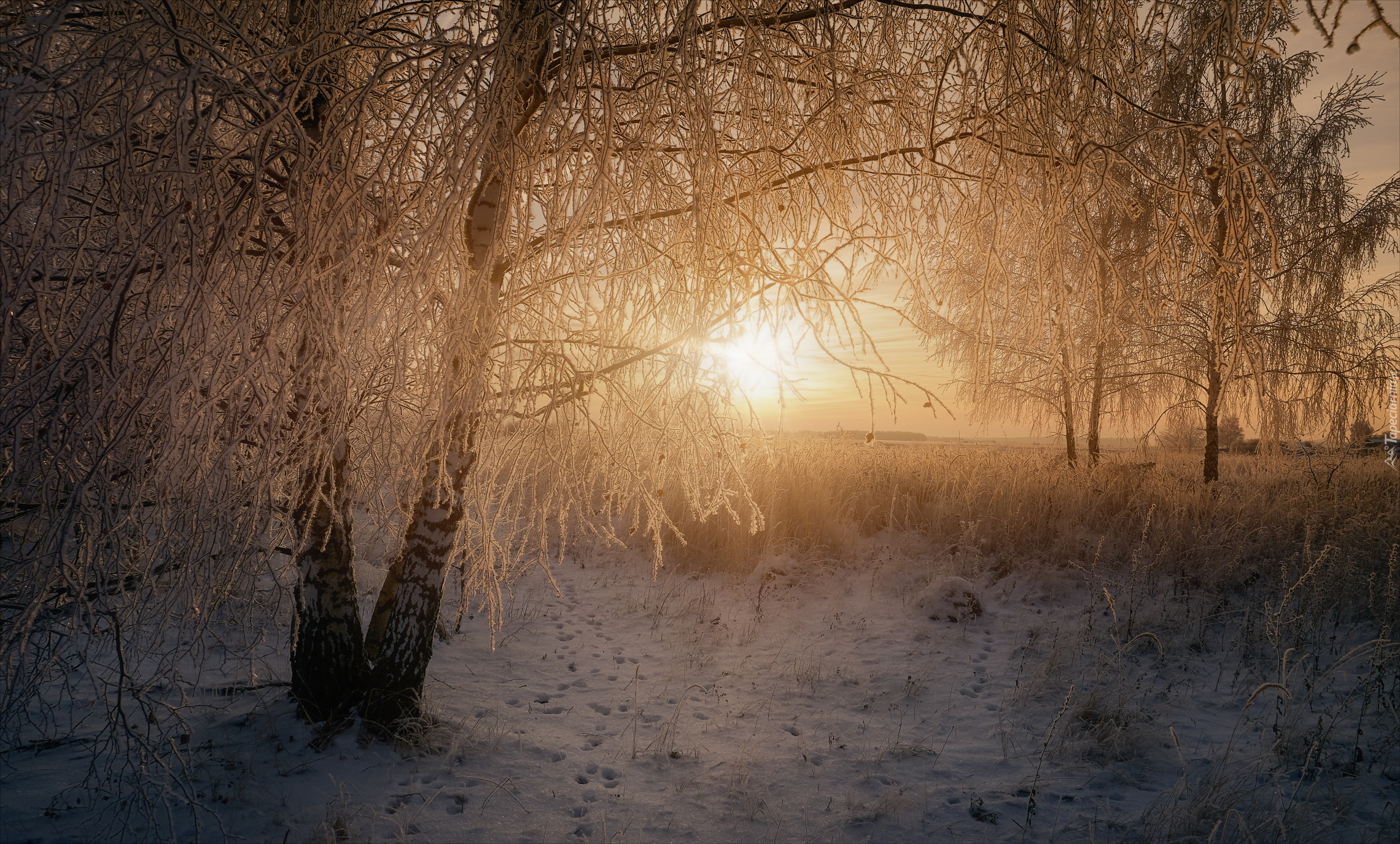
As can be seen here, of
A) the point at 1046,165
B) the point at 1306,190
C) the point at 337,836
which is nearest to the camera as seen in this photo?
the point at 1046,165

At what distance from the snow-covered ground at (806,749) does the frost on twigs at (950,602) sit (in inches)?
2.2

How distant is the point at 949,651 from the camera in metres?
5.17

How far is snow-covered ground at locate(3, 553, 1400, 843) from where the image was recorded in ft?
9.61

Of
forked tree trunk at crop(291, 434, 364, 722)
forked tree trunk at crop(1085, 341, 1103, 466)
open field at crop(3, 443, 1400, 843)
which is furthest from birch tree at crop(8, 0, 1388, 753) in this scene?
forked tree trunk at crop(1085, 341, 1103, 466)

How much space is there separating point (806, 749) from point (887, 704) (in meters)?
0.94

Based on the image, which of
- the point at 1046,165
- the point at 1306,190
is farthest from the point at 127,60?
the point at 1306,190

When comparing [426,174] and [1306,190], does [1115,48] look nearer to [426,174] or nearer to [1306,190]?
[426,174]

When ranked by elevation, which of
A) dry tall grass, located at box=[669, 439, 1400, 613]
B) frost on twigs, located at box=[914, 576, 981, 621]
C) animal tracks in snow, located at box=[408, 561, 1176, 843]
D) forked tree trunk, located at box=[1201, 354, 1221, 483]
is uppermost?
forked tree trunk, located at box=[1201, 354, 1221, 483]

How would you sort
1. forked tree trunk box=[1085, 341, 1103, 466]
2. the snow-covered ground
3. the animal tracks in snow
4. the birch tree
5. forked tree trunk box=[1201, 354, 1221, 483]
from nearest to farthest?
the birch tree
the snow-covered ground
the animal tracks in snow
forked tree trunk box=[1201, 354, 1221, 483]
forked tree trunk box=[1085, 341, 1103, 466]

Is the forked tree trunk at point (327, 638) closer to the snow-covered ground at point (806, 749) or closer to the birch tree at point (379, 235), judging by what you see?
the snow-covered ground at point (806, 749)

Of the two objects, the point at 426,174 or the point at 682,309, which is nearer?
the point at 426,174

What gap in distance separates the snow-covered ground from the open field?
18 millimetres

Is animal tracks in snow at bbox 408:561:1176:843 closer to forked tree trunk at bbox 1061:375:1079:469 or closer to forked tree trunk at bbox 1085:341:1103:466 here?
forked tree trunk at bbox 1061:375:1079:469

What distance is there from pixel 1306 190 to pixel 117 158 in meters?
13.3
